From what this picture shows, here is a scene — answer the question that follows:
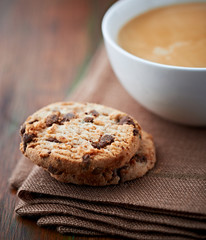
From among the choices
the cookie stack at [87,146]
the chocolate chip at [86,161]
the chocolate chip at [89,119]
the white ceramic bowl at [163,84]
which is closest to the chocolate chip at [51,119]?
the cookie stack at [87,146]

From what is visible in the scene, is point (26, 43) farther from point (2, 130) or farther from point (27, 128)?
point (27, 128)

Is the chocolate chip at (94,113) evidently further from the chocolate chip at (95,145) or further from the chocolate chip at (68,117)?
the chocolate chip at (95,145)

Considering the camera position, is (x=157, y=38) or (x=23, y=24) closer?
(x=157, y=38)

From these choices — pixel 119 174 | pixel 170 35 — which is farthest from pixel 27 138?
pixel 170 35

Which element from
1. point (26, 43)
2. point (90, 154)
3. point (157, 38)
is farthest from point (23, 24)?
point (90, 154)

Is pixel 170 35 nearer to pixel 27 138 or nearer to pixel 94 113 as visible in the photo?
pixel 94 113
